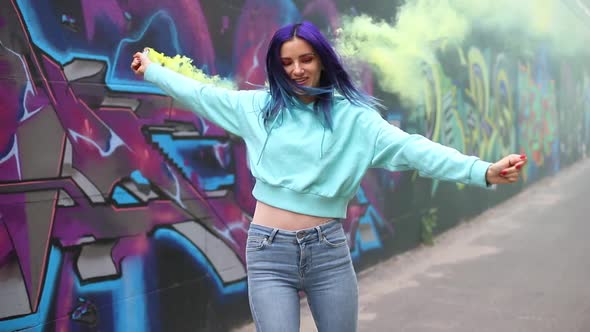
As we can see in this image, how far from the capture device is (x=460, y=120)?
9.12 metres

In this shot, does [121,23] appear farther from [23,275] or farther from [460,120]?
[460,120]

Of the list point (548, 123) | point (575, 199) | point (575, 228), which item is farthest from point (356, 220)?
point (548, 123)

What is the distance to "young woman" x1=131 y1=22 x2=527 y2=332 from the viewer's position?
2.29 metres

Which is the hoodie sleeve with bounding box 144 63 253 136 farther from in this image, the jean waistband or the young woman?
the jean waistband

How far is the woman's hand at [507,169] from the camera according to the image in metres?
2.00

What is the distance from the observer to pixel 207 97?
248 centimetres

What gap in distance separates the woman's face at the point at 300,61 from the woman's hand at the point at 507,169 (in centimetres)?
75

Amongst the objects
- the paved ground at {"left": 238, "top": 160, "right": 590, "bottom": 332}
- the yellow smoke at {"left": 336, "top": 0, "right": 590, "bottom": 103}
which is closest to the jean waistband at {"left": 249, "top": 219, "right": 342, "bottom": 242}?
the paved ground at {"left": 238, "top": 160, "right": 590, "bottom": 332}

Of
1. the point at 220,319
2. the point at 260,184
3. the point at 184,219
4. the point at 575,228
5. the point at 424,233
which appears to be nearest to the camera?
the point at 260,184

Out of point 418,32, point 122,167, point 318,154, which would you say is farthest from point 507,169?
point 418,32

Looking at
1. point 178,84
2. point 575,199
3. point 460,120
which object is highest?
point 178,84

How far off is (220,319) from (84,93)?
6.38 feet

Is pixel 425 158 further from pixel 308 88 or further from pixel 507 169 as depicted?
pixel 308 88

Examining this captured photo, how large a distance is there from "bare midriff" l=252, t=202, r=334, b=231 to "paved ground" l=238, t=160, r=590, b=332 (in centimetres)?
255
